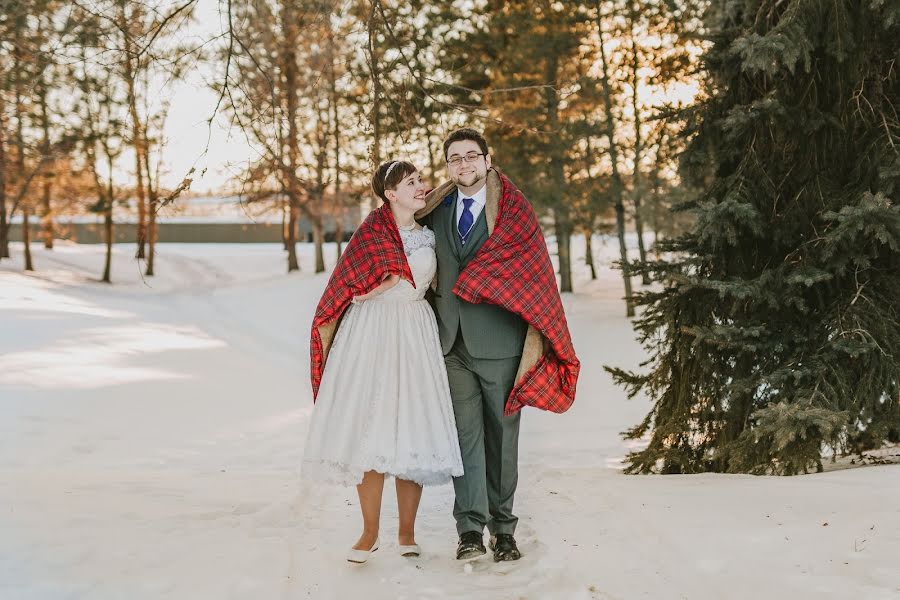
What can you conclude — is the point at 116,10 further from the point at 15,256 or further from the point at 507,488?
the point at 15,256

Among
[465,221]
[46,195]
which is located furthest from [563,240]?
[465,221]

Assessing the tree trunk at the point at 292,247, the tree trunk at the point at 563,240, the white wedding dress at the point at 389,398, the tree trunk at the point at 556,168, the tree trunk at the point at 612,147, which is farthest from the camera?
the tree trunk at the point at 292,247

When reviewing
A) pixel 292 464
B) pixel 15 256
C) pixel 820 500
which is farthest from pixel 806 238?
pixel 15 256

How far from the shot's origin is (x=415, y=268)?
470 cm

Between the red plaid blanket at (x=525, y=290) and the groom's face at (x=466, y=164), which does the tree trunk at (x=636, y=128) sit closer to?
the red plaid blanket at (x=525, y=290)

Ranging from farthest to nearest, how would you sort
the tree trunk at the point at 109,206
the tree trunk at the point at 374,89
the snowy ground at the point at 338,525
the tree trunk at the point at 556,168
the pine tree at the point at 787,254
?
the tree trunk at the point at 109,206 < the tree trunk at the point at 556,168 < the tree trunk at the point at 374,89 < the pine tree at the point at 787,254 < the snowy ground at the point at 338,525

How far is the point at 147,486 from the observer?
23.0 ft

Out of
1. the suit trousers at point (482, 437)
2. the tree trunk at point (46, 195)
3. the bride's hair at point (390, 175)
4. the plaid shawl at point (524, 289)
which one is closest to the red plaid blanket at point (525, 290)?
the plaid shawl at point (524, 289)

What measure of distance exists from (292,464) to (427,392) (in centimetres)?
597

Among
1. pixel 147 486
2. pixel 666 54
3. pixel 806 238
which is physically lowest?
pixel 147 486

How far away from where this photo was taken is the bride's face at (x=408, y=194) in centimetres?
474

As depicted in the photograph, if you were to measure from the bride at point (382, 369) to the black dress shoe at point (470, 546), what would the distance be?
28 cm

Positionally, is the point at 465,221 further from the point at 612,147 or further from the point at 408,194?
the point at 612,147

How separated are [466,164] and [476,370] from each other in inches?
42.1
